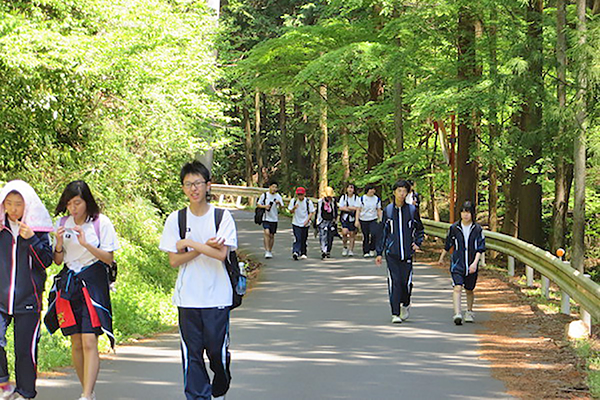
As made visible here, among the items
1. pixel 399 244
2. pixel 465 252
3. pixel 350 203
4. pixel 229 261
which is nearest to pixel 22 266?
pixel 229 261

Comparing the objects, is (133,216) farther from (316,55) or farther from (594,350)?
(316,55)

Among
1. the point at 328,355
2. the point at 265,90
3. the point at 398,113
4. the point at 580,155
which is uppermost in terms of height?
the point at 265,90

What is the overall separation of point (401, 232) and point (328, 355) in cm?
302

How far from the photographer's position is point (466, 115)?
22359 mm

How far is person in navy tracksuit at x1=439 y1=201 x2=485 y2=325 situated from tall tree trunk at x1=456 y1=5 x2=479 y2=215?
7.30 meters

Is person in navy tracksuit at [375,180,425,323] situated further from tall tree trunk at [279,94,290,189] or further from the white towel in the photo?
tall tree trunk at [279,94,290,189]

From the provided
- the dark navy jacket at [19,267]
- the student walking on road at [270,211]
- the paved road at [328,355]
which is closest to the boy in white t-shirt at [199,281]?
the dark navy jacket at [19,267]

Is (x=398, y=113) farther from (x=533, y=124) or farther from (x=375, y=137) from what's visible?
(x=533, y=124)

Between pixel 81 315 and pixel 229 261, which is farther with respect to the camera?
pixel 81 315

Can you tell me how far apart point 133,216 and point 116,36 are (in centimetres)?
482

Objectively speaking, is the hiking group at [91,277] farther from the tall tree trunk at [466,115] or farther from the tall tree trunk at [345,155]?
the tall tree trunk at [345,155]

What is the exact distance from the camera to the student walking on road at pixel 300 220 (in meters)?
21.2

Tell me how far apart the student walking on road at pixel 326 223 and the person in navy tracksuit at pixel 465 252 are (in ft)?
30.0

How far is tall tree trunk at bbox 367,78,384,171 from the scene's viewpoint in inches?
1153
